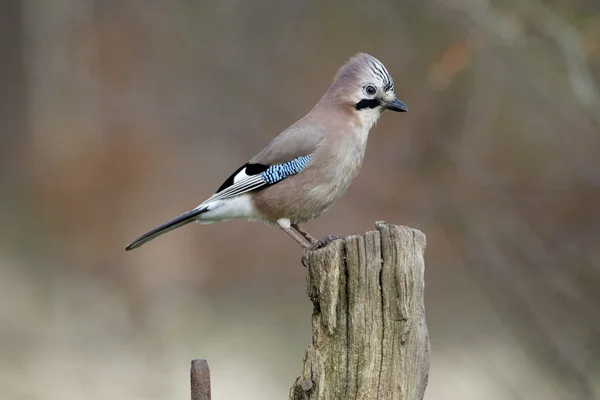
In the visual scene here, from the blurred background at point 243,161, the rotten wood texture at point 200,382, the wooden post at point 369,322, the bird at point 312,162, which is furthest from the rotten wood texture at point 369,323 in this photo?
the blurred background at point 243,161

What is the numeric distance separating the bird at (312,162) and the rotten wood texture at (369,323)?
175cm

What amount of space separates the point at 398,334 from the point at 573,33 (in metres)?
3.96

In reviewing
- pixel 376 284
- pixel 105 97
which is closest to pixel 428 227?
pixel 105 97

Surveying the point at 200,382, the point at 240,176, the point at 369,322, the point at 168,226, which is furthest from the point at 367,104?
the point at 200,382

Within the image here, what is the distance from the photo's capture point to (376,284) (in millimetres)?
2760

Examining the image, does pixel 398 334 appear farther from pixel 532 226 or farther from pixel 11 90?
pixel 11 90

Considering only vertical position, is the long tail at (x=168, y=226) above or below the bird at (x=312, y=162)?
below

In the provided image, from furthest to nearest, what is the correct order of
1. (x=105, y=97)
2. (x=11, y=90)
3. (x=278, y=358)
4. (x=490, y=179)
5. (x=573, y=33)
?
(x=11, y=90), (x=105, y=97), (x=278, y=358), (x=490, y=179), (x=573, y=33)

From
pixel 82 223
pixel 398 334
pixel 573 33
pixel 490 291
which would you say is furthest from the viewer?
pixel 82 223

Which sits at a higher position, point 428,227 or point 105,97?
point 105,97

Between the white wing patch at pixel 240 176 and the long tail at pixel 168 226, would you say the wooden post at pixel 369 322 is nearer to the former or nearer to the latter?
the long tail at pixel 168 226

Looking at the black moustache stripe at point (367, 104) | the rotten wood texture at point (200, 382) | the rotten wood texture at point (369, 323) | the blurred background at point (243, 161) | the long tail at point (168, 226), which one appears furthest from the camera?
the blurred background at point (243, 161)

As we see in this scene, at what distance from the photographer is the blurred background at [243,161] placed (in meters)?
6.39

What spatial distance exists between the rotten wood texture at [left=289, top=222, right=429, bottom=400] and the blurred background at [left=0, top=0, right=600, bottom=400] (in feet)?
9.86
